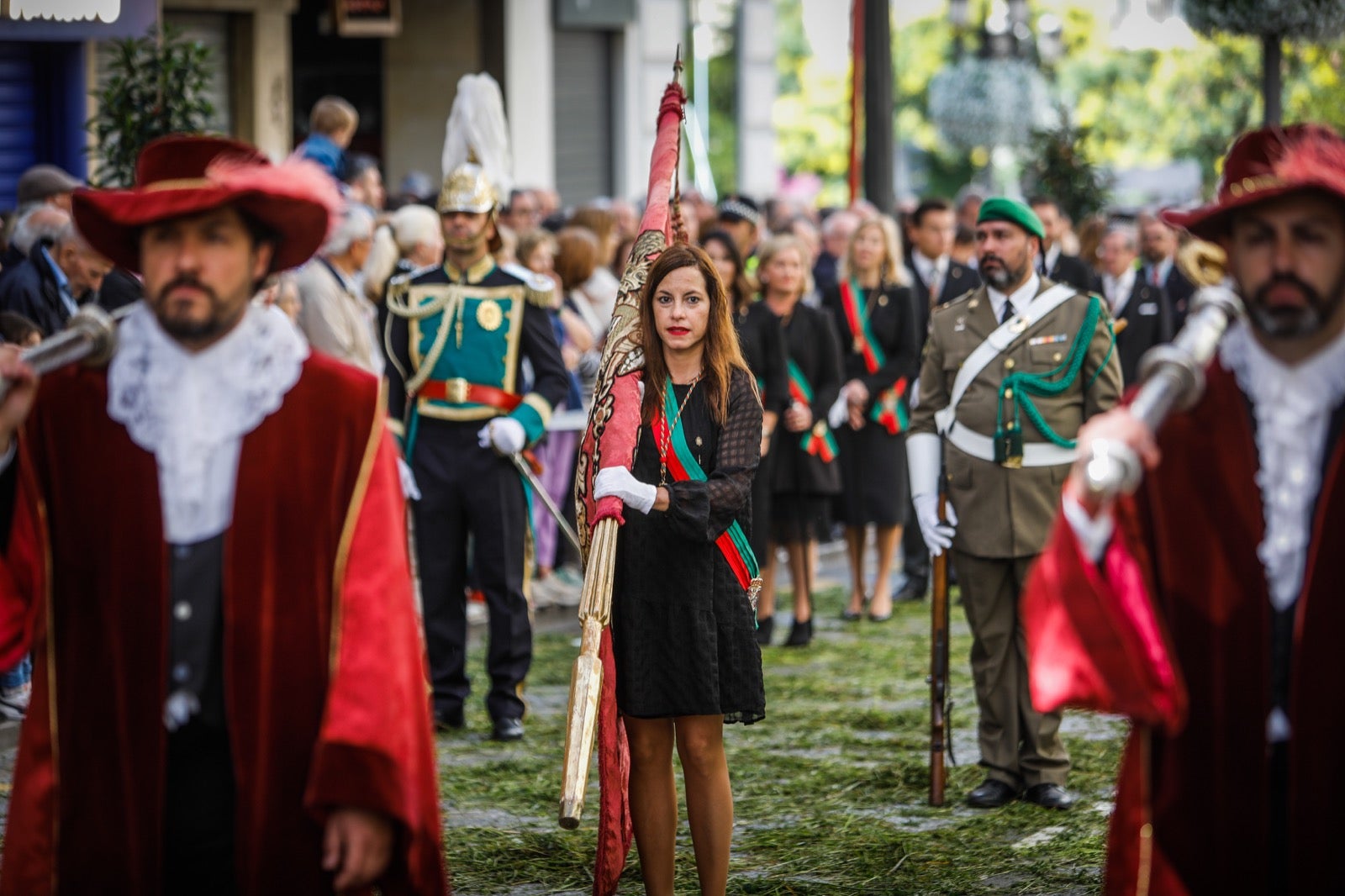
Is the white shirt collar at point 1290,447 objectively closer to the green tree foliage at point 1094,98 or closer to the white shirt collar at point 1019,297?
the white shirt collar at point 1019,297

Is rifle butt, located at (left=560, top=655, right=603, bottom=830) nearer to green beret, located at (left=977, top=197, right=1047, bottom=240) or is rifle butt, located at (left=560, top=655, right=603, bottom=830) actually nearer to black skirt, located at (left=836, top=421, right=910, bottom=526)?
green beret, located at (left=977, top=197, right=1047, bottom=240)

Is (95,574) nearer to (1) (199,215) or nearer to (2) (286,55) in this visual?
(1) (199,215)

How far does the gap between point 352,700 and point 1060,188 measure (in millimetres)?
14384

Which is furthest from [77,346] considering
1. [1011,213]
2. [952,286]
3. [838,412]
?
[952,286]

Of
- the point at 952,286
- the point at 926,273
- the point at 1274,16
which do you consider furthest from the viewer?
the point at 1274,16

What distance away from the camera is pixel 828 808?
710 cm

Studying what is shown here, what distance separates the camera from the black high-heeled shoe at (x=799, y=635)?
34.4 feet

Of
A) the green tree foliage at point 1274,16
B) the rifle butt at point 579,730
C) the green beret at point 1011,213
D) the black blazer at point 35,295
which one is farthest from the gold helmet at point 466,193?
the green tree foliage at point 1274,16

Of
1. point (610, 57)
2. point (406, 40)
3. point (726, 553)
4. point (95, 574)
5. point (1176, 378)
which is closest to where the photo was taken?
point (1176, 378)

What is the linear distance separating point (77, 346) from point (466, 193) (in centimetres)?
484

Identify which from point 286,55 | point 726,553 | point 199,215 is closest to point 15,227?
point 726,553

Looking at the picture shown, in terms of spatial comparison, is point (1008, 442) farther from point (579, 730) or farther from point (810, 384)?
point (810, 384)

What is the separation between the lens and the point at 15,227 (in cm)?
936

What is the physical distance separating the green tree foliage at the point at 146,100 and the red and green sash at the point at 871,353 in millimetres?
3923
